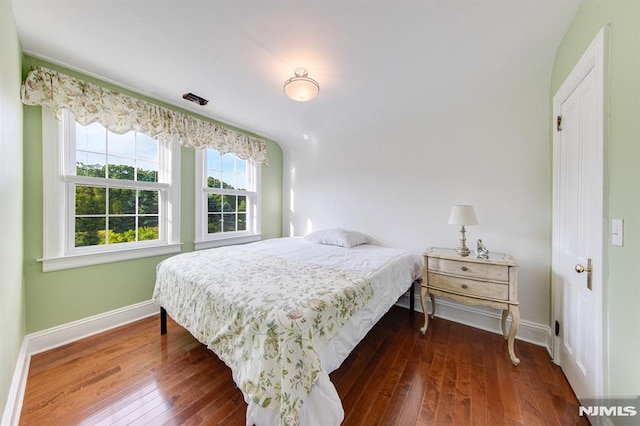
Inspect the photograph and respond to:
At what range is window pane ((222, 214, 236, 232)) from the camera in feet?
10.9

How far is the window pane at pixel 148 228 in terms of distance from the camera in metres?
2.53

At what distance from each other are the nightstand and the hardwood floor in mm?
257

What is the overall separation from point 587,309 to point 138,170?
385 centimetres

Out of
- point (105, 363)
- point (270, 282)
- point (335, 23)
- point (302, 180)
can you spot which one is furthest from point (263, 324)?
point (302, 180)

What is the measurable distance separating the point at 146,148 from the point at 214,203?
977 millimetres

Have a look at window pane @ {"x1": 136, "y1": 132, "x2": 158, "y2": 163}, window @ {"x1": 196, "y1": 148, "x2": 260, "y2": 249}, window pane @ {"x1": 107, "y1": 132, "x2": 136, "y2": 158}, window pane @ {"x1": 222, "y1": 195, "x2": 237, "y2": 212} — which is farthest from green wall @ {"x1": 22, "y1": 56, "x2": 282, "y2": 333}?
window pane @ {"x1": 222, "y1": 195, "x2": 237, "y2": 212}

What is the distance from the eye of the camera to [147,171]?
256 cm

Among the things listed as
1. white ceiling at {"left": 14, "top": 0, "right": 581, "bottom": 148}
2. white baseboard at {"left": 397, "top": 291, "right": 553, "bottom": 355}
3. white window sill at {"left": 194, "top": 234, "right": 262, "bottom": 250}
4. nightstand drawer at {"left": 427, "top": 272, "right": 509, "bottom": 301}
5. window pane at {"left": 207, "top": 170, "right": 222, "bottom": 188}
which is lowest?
white baseboard at {"left": 397, "top": 291, "right": 553, "bottom": 355}

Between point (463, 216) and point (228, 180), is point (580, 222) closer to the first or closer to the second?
point (463, 216)

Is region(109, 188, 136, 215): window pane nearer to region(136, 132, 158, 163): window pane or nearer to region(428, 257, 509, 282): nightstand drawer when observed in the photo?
region(136, 132, 158, 163): window pane

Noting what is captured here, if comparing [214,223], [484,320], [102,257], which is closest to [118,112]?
[102,257]

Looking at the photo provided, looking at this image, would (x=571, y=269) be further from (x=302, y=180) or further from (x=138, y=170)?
(x=138, y=170)

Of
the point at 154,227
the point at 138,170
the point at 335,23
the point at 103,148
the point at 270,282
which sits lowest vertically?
the point at 270,282

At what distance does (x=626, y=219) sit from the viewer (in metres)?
1.01
